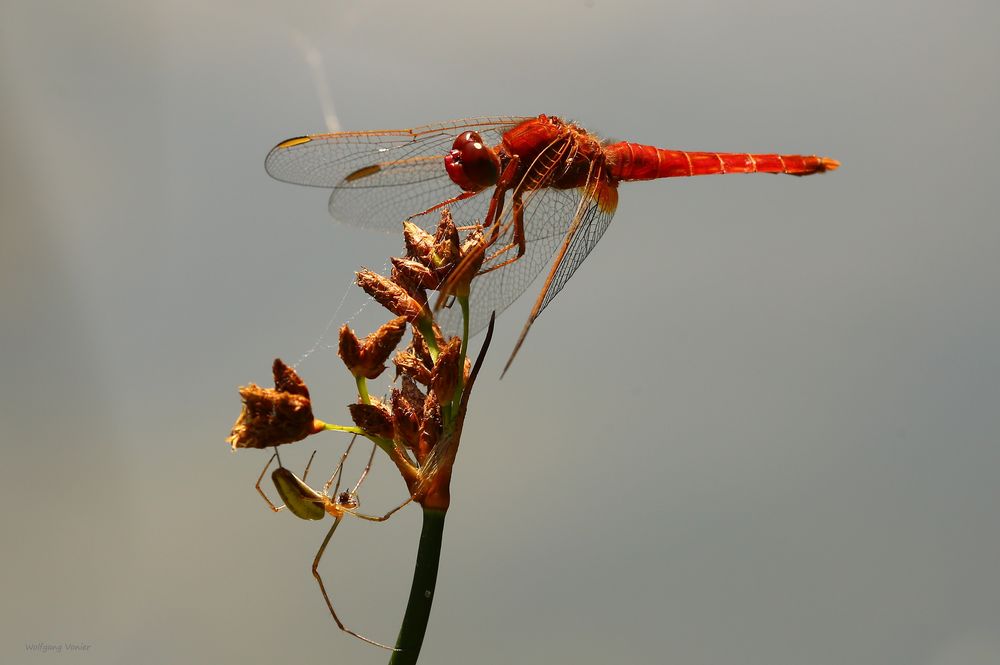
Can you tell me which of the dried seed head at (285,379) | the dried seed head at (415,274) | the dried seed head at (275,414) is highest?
the dried seed head at (415,274)

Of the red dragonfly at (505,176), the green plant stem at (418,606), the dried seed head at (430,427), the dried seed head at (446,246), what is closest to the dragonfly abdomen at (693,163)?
the red dragonfly at (505,176)

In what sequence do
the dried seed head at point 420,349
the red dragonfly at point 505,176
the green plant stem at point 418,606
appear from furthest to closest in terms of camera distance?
the red dragonfly at point 505,176 → the dried seed head at point 420,349 → the green plant stem at point 418,606

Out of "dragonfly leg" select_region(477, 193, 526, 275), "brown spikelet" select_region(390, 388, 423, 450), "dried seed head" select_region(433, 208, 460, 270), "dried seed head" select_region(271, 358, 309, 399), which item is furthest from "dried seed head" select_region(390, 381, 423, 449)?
"dragonfly leg" select_region(477, 193, 526, 275)

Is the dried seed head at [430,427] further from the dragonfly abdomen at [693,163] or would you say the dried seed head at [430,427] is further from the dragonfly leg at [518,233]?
the dragonfly abdomen at [693,163]

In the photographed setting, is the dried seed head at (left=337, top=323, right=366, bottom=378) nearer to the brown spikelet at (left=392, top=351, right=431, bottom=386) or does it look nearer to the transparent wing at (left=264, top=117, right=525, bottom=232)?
the brown spikelet at (left=392, top=351, right=431, bottom=386)

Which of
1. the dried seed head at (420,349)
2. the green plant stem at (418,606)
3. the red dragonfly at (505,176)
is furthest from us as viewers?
the red dragonfly at (505,176)

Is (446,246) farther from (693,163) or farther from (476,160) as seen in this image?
(693,163)

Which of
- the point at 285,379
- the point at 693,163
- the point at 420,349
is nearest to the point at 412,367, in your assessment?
the point at 420,349

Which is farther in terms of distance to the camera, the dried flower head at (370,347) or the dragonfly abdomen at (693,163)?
the dragonfly abdomen at (693,163)
